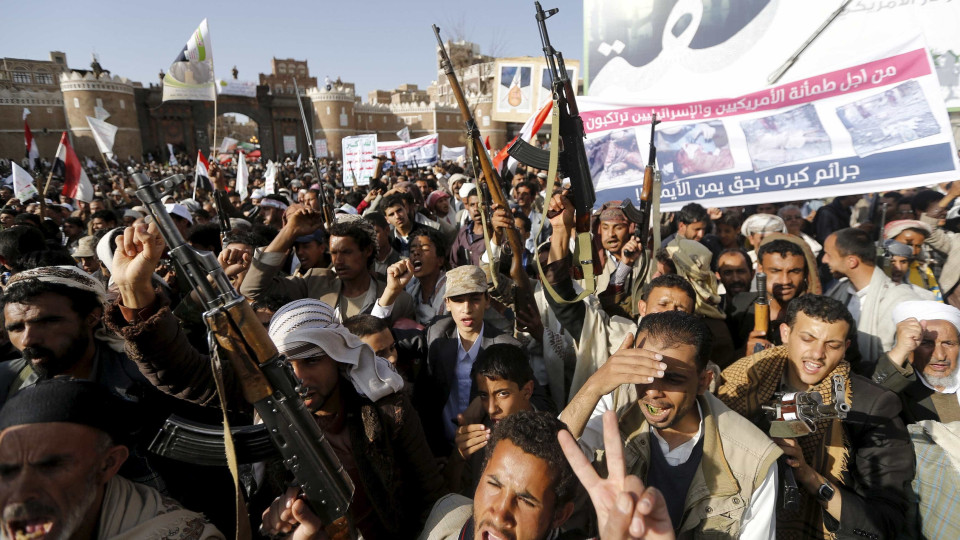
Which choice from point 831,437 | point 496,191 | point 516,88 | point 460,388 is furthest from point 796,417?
point 516,88

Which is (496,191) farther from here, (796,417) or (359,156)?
(359,156)

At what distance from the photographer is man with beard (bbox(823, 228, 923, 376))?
2.97 metres

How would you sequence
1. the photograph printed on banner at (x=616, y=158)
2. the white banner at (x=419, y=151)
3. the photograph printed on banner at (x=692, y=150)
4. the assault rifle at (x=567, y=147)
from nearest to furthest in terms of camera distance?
the assault rifle at (x=567, y=147), the photograph printed on banner at (x=692, y=150), the photograph printed on banner at (x=616, y=158), the white banner at (x=419, y=151)

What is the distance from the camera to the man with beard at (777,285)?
3.25 meters

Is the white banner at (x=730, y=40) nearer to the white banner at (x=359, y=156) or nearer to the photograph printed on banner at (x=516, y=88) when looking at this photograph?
the photograph printed on banner at (x=516, y=88)

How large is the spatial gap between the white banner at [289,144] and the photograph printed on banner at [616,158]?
44.1 meters

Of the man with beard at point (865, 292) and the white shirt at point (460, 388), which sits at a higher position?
the man with beard at point (865, 292)

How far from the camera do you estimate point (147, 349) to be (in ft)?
5.44

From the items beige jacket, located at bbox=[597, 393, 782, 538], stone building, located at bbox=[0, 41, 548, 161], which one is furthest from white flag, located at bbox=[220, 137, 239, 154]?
beige jacket, located at bbox=[597, 393, 782, 538]

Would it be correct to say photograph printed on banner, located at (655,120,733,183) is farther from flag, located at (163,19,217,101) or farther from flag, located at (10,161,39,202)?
flag, located at (10,161,39,202)


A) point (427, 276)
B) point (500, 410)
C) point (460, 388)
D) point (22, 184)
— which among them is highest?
point (22, 184)

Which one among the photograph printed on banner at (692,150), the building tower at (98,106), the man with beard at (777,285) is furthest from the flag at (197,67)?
the building tower at (98,106)

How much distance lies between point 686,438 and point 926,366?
61.4 inches

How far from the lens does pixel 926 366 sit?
243 cm
